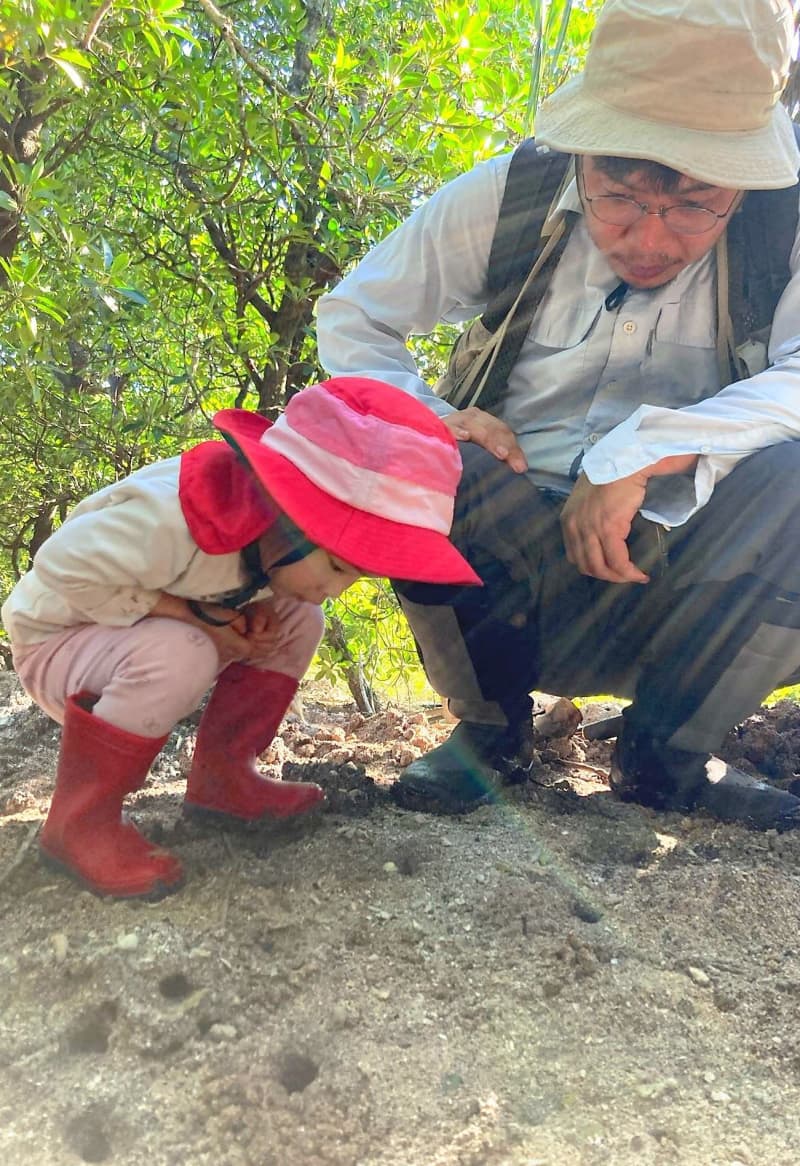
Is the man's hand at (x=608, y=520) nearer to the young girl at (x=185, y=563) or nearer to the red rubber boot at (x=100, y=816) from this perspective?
the young girl at (x=185, y=563)

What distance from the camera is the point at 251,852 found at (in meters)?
1.70

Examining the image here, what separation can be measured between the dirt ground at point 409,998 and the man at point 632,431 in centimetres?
33

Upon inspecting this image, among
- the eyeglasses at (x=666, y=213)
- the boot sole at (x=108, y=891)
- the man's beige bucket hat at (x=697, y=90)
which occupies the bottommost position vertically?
the boot sole at (x=108, y=891)

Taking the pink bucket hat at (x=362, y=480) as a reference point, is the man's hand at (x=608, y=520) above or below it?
below

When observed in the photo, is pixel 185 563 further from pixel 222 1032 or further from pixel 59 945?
pixel 222 1032

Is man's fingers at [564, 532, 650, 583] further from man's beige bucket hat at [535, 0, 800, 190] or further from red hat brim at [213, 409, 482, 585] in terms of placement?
man's beige bucket hat at [535, 0, 800, 190]

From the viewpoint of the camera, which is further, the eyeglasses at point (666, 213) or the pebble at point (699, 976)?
the eyeglasses at point (666, 213)

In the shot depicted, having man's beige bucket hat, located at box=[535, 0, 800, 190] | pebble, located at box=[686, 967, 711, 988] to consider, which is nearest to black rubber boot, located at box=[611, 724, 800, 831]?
pebble, located at box=[686, 967, 711, 988]

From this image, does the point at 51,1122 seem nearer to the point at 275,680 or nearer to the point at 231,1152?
the point at 231,1152

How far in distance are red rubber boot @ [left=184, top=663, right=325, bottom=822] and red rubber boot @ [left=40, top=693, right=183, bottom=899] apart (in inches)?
10.1

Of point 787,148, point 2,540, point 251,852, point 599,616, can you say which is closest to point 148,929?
point 251,852

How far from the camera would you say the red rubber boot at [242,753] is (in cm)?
183

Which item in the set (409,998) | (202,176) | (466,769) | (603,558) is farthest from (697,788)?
(202,176)

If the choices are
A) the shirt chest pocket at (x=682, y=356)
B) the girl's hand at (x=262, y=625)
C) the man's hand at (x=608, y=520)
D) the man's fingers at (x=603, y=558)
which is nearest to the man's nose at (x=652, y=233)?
the shirt chest pocket at (x=682, y=356)
